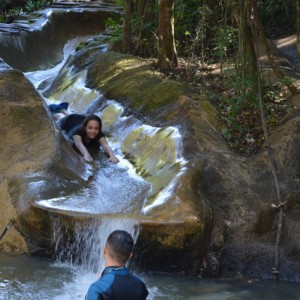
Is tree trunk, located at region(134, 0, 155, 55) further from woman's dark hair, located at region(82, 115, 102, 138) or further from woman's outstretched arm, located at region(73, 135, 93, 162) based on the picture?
woman's outstretched arm, located at region(73, 135, 93, 162)

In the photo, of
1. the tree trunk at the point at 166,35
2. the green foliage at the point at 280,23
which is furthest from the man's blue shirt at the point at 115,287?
the green foliage at the point at 280,23

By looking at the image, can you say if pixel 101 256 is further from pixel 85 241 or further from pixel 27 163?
pixel 27 163

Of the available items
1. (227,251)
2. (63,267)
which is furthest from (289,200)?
(63,267)

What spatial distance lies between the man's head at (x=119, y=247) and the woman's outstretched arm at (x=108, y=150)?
5.39 m

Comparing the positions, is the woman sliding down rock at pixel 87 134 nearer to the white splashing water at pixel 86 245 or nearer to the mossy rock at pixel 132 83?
the mossy rock at pixel 132 83

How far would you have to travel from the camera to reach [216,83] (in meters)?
10.4

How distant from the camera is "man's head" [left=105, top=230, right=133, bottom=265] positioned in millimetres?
3559

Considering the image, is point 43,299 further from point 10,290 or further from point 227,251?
point 227,251

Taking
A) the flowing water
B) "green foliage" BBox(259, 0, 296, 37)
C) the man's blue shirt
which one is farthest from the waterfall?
"green foliage" BBox(259, 0, 296, 37)

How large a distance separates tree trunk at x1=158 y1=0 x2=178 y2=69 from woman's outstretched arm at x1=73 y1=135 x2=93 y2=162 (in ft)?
9.06

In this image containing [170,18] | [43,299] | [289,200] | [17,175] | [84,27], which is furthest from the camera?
[84,27]

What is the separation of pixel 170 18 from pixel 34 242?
6004 millimetres

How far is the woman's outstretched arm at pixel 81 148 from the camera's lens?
8969 mm

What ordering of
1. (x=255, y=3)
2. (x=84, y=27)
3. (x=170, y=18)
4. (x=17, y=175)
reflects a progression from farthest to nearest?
(x=84, y=27)
(x=170, y=18)
(x=255, y=3)
(x=17, y=175)
